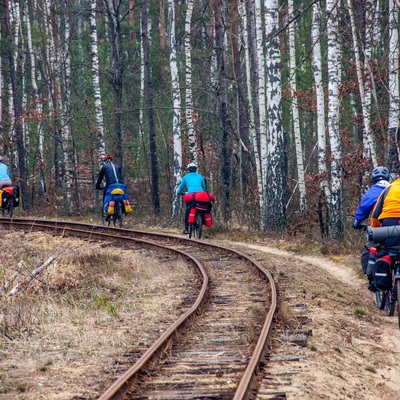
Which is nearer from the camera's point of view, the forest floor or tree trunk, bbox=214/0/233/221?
the forest floor

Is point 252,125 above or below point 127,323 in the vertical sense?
above

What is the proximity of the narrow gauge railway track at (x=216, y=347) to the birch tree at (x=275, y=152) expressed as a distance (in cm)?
651

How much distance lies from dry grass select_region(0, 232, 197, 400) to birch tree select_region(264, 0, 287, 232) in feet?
17.5

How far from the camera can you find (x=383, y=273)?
9984 mm

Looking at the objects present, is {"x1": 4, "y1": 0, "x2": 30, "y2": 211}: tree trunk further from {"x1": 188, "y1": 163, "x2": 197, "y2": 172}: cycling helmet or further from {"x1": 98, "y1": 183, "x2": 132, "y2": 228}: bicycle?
{"x1": 188, "y1": 163, "x2": 197, "y2": 172}: cycling helmet

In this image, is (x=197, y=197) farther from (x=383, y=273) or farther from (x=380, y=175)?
(x=383, y=273)

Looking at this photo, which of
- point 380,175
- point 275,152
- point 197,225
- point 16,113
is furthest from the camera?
point 16,113

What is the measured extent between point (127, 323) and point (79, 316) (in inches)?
32.7

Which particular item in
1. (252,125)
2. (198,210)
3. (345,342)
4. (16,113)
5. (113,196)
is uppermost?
(16,113)

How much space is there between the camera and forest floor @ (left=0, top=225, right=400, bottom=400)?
7.30 meters

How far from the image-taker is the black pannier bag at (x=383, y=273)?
9961 millimetres

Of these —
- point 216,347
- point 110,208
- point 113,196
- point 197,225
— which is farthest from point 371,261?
point 110,208

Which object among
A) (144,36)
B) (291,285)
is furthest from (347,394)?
(144,36)

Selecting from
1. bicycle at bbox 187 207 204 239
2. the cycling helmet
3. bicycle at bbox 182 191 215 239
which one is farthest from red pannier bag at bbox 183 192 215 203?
the cycling helmet
